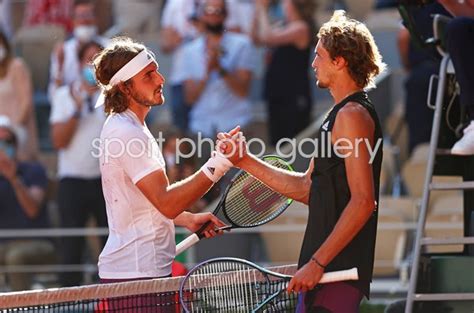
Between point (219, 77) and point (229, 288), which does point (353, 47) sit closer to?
point (229, 288)

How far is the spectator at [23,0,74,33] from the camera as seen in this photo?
12.8m

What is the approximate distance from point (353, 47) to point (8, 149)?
6.69 metres

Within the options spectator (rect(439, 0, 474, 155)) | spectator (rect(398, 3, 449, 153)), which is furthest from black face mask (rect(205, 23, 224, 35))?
spectator (rect(439, 0, 474, 155))

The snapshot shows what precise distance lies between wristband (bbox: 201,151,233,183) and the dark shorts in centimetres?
63

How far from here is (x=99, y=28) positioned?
12.4 m

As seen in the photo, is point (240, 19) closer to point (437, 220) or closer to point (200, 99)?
point (200, 99)

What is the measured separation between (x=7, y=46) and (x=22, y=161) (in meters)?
1.12

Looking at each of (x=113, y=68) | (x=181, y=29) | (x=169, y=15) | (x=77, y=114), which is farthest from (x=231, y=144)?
(x=169, y=15)

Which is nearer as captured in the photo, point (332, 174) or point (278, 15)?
point (332, 174)

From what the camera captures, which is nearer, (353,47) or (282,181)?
(353,47)

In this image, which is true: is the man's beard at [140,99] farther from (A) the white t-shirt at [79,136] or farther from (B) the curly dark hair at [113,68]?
(A) the white t-shirt at [79,136]

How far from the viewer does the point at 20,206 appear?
451 inches

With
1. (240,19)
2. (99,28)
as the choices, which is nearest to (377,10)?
(240,19)

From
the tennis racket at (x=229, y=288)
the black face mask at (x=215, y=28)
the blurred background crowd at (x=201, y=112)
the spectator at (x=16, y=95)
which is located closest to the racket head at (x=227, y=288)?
the tennis racket at (x=229, y=288)
